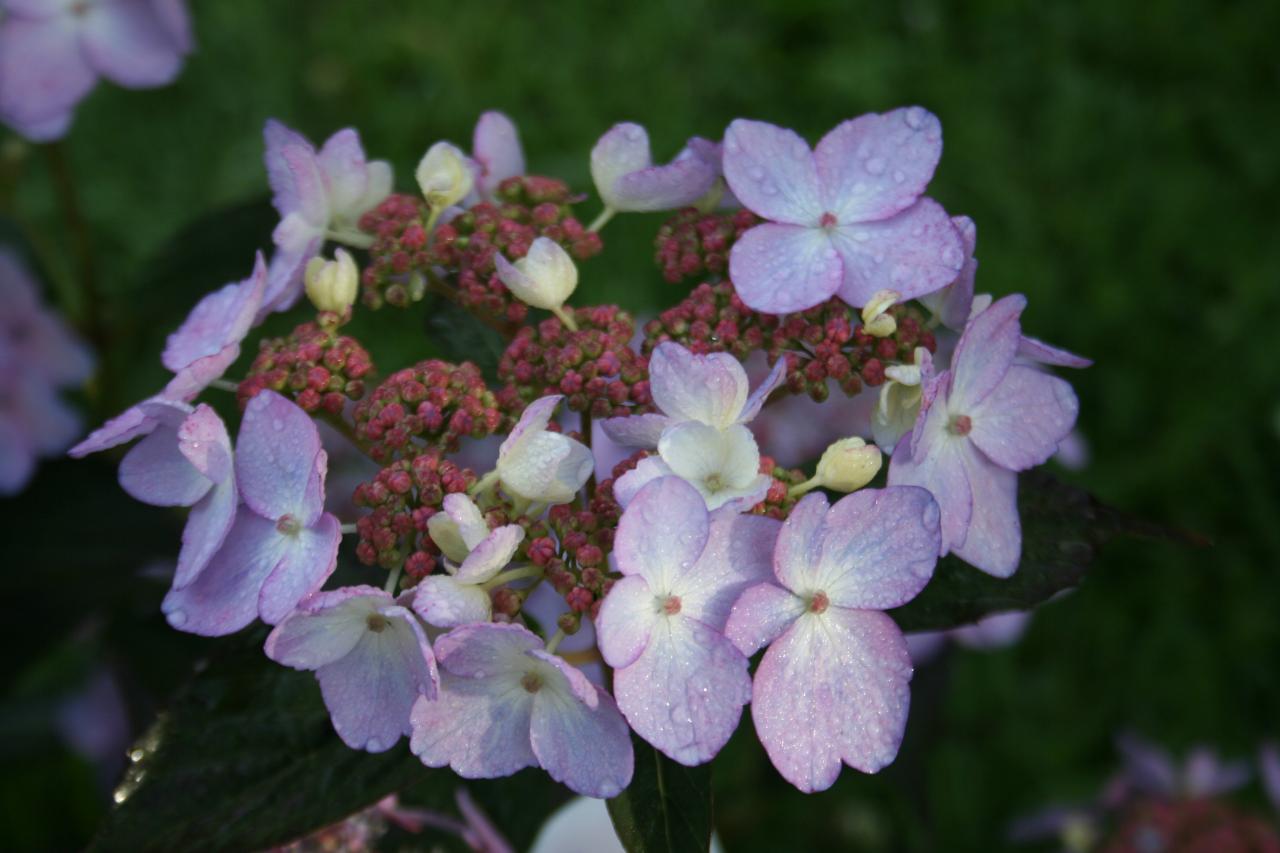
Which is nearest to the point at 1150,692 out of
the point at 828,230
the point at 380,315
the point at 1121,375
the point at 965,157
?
the point at 1121,375

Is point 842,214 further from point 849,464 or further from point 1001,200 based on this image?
point 1001,200

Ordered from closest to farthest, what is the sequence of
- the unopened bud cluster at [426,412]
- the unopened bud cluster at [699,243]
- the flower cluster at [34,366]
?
1. the unopened bud cluster at [426,412]
2. the unopened bud cluster at [699,243]
3. the flower cluster at [34,366]

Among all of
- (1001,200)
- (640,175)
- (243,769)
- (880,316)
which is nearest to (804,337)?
(880,316)

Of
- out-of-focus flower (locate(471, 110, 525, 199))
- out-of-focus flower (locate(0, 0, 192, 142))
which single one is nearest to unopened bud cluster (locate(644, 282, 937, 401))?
out-of-focus flower (locate(471, 110, 525, 199))

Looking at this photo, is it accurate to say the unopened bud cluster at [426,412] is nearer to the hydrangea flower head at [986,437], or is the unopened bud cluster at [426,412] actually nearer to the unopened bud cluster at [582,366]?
the unopened bud cluster at [582,366]

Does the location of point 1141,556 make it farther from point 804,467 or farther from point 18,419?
point 18,419

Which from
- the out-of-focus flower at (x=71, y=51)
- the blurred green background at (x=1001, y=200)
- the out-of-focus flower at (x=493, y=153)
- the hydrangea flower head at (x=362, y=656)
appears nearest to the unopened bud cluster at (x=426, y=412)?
the hydrangea flower head at (x=362, y=656)
